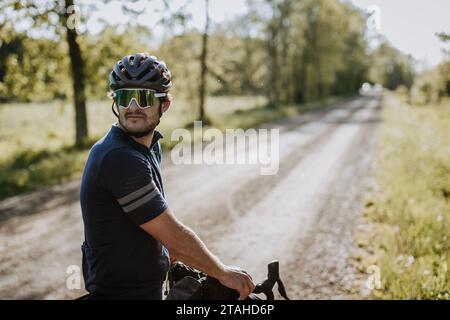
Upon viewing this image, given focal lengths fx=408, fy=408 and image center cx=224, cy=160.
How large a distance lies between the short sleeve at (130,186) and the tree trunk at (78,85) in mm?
14056

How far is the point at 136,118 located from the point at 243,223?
5604mm

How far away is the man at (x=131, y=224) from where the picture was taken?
2.01 meters

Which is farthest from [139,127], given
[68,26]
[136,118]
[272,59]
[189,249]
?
[272,59]

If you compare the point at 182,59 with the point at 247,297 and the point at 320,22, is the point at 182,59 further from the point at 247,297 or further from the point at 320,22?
the point at 320,22

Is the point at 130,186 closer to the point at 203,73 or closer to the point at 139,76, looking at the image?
the point at 139,76

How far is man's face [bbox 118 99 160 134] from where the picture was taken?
227 centimetres

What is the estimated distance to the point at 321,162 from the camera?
535 inches

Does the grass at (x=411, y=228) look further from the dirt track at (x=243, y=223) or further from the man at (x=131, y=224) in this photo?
the man at (x=131, y=224)

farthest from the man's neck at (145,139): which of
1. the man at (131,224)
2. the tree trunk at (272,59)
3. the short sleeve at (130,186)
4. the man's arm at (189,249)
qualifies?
the tree trunk at (272,59)

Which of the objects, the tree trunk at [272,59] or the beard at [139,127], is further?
the tree trunk at [272,59]

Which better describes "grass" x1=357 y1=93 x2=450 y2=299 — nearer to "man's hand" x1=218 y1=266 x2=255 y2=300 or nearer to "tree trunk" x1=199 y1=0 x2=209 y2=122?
"man's hand" x1=218 y1=266 x2=255 y2=300

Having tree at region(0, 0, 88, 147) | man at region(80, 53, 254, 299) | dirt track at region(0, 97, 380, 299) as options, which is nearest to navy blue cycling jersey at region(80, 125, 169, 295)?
man at region(80, 53, 254, 299)

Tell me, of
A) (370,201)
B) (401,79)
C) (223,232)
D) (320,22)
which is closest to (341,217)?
(370,201)
